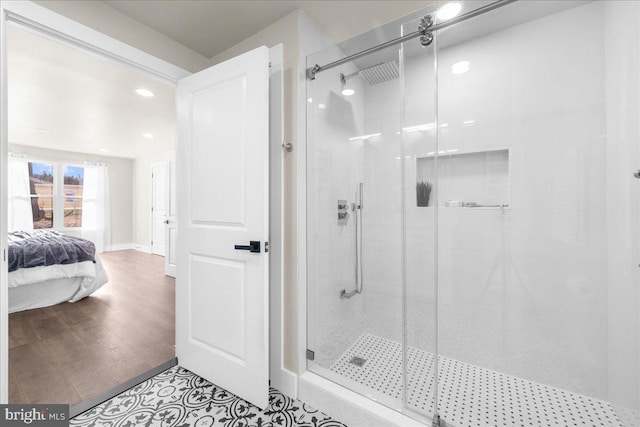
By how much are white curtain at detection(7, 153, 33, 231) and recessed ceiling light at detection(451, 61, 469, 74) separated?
7.72 metres

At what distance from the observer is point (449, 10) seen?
1.51 meters

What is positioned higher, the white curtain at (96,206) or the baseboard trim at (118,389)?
the white curtain at (96,206)

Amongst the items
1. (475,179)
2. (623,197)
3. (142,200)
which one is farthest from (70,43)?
(142,200)

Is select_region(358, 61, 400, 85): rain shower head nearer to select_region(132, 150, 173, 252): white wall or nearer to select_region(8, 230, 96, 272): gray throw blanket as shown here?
select_region(8, 230, 96, 272): gray throw blanket

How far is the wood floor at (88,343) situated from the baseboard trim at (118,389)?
3.5 inches

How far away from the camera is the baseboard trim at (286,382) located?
5.79 feet

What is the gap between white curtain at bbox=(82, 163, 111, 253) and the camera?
21.8ft

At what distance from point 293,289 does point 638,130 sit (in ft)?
6.22

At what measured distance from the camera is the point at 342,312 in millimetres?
2119

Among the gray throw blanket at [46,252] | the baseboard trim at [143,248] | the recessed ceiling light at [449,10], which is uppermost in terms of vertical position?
the recessed ceiling light at [449,10]

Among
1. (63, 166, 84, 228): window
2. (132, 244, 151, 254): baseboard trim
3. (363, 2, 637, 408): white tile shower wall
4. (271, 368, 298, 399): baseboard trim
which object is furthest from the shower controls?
A: (63, 166, 84, 228): window

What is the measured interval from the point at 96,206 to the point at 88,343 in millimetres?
5664

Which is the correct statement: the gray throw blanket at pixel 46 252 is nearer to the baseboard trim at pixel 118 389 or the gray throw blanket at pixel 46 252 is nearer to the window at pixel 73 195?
the baseboard trim at pixel 118 389

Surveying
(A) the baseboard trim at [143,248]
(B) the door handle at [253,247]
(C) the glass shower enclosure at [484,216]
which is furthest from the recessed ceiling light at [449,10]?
(A) the baseboard trim at [143,248]
